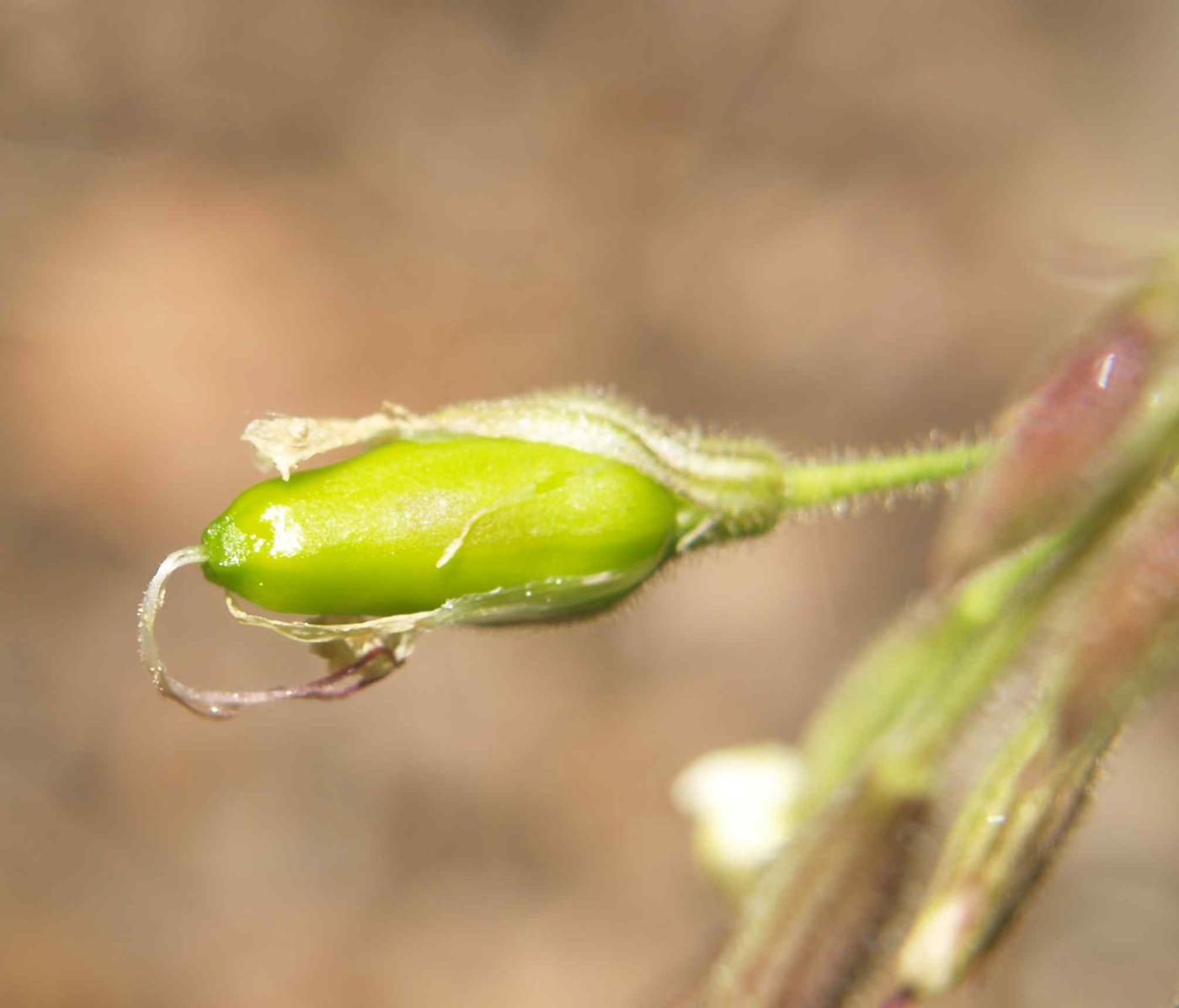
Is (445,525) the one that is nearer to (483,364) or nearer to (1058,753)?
(1058,753)

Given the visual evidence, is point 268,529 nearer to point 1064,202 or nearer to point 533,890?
point 533,890

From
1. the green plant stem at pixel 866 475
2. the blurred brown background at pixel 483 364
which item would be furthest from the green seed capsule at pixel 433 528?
the blurred brown background at pixel 483 364

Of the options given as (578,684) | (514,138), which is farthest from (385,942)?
(514,138)

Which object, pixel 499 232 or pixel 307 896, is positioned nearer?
pixel 307 896

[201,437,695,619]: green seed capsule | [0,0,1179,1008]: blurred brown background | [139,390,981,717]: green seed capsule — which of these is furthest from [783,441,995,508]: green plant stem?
[0,0,1179,1008]: blurred brown background

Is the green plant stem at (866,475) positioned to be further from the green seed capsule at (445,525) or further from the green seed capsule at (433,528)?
the green seed capsule at (433,528)

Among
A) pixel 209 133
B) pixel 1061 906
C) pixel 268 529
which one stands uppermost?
pixel 209 133

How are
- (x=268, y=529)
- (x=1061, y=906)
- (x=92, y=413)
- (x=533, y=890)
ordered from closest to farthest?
(x=268, y=529)
(x=1061, y=906)
(x=533, y=890)
(x=92, y=413)

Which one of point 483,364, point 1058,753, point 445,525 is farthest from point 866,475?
point 483,364
